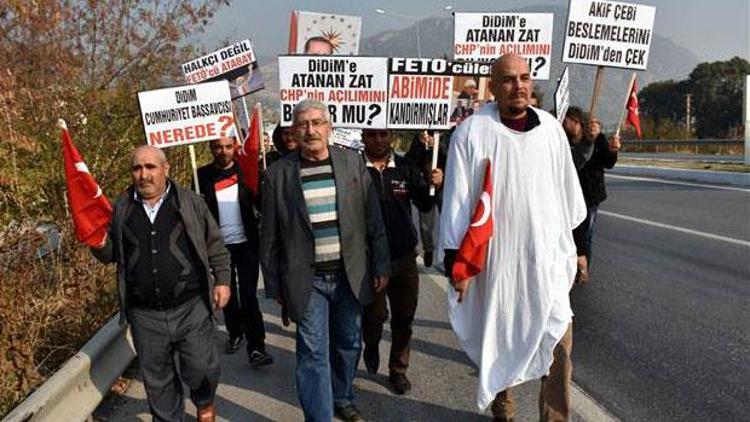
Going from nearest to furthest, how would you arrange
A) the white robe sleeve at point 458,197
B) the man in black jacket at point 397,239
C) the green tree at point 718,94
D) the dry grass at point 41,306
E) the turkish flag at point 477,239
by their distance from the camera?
the turkish flag at point 477,239 → the white robe sleeve at point 458,197 → the dry grass at point 41,306 → the man in black jacket at point 397,239 → the green tree at point 718,94

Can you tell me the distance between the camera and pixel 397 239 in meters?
4.70

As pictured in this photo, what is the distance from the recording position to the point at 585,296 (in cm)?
709

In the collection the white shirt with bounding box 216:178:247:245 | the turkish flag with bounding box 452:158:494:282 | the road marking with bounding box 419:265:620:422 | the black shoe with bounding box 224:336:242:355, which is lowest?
the black shoe with bounding box 224:336:242:355

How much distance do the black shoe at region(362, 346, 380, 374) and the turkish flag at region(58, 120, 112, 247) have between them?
213 cm

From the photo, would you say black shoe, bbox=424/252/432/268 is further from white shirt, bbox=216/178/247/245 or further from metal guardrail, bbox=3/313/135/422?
metal guardrail, bbox=3/313/135/422

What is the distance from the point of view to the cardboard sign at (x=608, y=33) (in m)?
6.96

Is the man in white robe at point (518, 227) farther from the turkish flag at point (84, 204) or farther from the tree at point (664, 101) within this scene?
the tree at point (664, 101)

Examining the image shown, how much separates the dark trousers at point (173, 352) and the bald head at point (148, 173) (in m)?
0.66

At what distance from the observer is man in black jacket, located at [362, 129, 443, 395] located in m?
4.70

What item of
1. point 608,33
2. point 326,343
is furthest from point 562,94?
point 326,343

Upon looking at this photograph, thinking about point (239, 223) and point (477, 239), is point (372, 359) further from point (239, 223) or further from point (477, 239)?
point (477, 239)

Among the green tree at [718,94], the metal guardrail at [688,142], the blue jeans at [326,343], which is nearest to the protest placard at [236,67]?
the blue jeans at [326,343]

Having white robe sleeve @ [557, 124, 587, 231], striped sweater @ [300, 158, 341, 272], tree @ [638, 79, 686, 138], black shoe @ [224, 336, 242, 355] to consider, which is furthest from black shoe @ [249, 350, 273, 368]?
tree @ [638, 79, 686, 138]

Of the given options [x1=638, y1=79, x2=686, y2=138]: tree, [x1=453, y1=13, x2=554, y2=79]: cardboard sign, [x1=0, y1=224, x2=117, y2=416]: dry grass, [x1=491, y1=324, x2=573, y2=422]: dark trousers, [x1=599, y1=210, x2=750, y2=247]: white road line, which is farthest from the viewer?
[x1=638, y1=79, x2=686, y2=138]: tree
